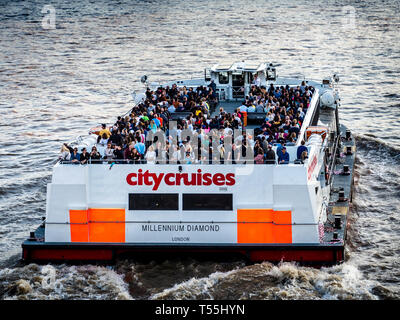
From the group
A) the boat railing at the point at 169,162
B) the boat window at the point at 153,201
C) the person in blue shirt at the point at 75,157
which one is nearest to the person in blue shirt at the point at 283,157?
the boat railing at the point at 169,162

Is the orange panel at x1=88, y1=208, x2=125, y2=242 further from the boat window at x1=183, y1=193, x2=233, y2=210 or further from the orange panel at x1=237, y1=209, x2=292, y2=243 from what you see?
the orange panel at x1=237, y1=209, x2=292, y2=243

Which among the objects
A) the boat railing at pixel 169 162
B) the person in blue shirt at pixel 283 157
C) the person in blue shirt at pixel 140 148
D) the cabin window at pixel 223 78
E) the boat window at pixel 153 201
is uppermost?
the cabin window at pixel 223 78

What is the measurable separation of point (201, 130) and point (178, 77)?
2731cm

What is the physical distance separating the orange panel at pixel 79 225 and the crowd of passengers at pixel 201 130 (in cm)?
127

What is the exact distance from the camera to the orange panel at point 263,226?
19.3m

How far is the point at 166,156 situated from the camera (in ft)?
65.6

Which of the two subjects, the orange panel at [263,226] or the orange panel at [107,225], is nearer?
the orange panel at [263,226]

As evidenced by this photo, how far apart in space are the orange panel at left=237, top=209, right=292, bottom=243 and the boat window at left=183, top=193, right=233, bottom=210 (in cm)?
38

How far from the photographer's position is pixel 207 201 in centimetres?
1952

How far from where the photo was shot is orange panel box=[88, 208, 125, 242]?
19688mm

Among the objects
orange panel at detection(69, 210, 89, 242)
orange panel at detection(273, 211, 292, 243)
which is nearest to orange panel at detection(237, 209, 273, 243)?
orange panel at detection(273, 211, 292, 243)

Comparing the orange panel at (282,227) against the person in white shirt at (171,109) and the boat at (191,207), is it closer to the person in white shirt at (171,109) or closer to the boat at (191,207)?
the boat at (191,207)

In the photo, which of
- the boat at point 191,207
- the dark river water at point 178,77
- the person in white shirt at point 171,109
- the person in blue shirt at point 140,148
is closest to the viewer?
the boat at point 191,207

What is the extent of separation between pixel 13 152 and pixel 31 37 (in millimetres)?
34864
